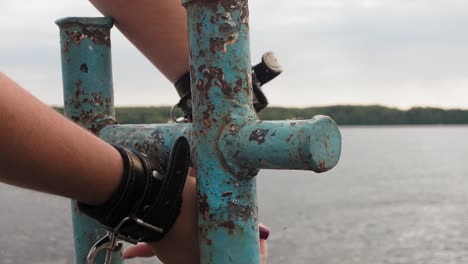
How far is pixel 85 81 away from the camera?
152 centimetres

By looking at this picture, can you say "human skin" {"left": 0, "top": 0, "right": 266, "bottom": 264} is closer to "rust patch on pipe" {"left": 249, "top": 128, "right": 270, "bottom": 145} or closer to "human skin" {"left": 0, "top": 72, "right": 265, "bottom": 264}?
"human skin" {"left": 0, "top": 72, "right": 265, "bottom": 264}

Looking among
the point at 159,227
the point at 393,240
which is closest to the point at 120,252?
the point at 159,227

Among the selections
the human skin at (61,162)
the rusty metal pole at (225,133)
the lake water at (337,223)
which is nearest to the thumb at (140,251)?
the human skin at (61,162)

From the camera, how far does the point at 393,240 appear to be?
18.0 m

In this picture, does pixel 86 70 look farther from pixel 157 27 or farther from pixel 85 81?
pixel 157 27

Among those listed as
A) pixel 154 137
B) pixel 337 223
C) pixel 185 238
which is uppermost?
pixel 154 137

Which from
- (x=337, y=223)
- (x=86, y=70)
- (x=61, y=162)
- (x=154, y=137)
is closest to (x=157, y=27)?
(x=86, y=70)

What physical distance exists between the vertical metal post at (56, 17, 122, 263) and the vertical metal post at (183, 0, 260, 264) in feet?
1.52

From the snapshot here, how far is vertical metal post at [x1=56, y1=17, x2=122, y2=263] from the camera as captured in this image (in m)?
1.51

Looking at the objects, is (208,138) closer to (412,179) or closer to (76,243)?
(76,243)

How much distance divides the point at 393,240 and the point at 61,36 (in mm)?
17347

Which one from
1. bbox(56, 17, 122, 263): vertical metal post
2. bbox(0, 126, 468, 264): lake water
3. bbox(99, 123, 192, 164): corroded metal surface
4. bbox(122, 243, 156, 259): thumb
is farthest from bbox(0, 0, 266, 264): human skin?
bbox(0, 126, 468, 264): lake water

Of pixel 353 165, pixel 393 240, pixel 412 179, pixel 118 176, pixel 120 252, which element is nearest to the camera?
pixel 118 176

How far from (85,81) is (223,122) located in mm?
543
